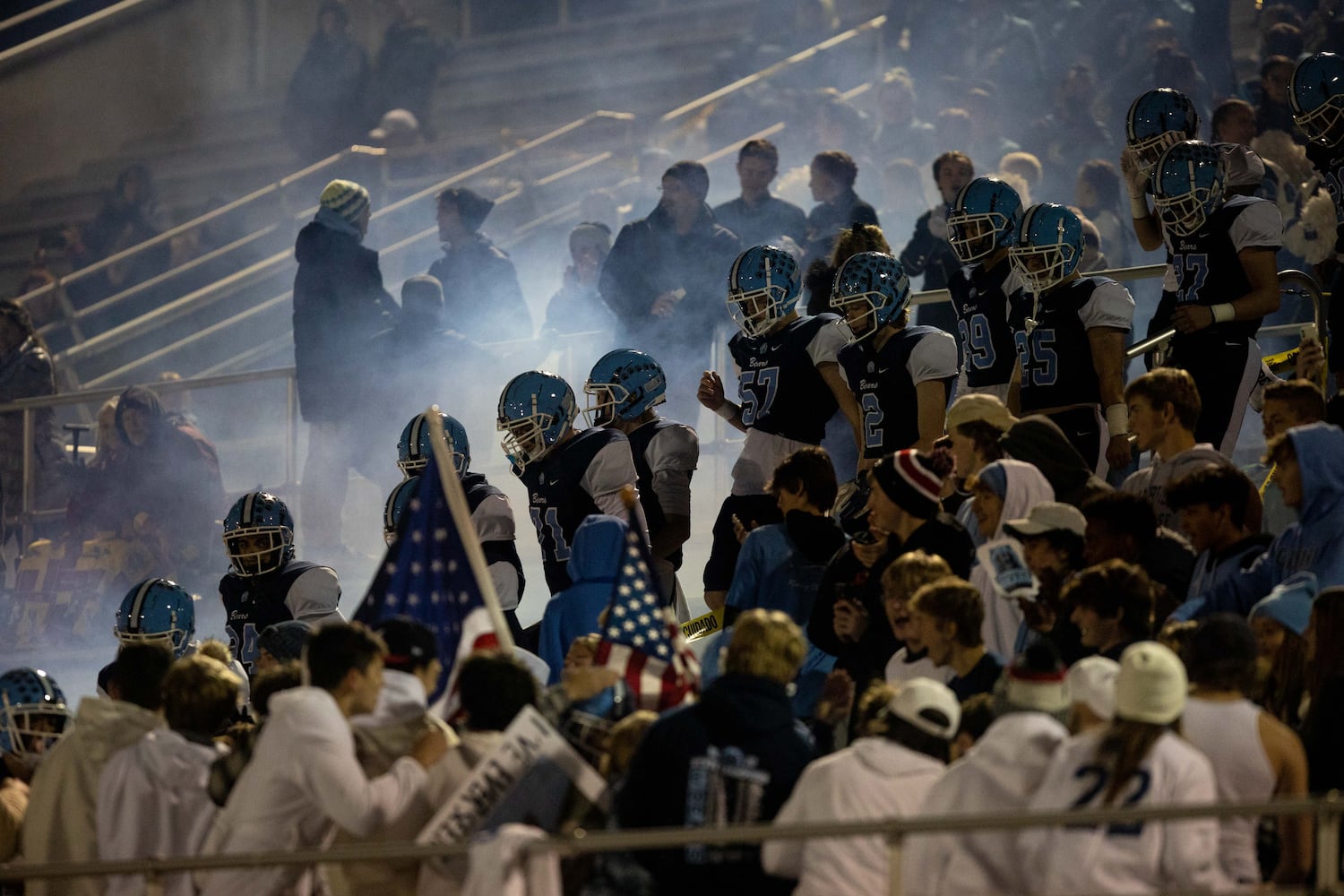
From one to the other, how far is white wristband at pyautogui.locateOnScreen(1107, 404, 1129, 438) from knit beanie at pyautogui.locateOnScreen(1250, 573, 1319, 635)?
2.72m

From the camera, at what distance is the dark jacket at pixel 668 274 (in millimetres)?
11766

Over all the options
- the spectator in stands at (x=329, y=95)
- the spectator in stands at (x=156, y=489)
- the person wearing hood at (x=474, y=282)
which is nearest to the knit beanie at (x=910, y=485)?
the person wearing hood at (x=474, y=282)

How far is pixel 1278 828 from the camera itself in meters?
5.03

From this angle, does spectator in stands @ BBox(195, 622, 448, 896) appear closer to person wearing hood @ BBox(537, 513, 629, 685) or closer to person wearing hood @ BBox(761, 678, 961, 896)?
person wearing hood @ BBox(761, 678, 961, 896)

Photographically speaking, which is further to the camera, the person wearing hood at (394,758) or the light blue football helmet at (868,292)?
the light blue football helmet at (868,292)

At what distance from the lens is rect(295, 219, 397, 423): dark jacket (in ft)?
40.4

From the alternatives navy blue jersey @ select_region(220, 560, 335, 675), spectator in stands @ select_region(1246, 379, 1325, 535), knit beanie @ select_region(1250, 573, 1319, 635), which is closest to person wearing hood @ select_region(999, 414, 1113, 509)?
spectator in stands @ select_region(1246, 379, 1325, 535)

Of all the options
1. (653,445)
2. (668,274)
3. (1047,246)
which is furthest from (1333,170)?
(668,274)

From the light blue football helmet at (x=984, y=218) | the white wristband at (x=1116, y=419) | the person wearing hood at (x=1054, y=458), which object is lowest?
the person wearing hood at (x=1054, y=458)

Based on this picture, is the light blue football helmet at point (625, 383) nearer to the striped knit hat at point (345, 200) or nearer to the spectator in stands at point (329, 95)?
the striped knit hat at point (345, 200)

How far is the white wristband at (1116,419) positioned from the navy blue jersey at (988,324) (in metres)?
0.54

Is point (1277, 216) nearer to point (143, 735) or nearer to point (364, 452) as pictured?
point (143, 735)

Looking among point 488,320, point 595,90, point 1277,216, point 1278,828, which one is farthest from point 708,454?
point 595,90

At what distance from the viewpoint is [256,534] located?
9117mm
